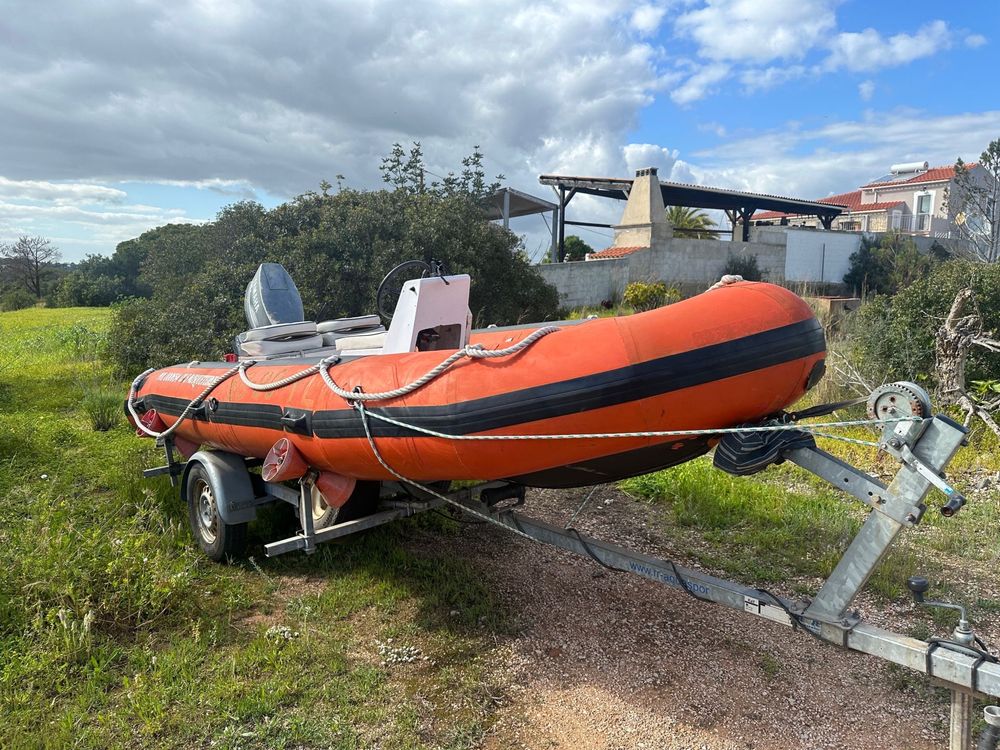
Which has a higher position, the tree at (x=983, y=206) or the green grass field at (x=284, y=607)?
the tree at (x=983, y=206)

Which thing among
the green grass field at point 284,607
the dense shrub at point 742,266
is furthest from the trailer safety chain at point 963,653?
the dense shrub at point 742,266

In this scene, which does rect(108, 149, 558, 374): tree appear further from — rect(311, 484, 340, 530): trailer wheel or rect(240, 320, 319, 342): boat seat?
rect(311, 484, 340, 530): trailer wheel

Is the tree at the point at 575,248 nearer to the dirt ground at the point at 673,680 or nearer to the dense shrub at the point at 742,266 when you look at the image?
the dense shrub at the point at 742,266

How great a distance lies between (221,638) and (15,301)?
1759 inches

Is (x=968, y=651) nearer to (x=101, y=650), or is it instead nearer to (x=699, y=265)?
(x=101, y=650)

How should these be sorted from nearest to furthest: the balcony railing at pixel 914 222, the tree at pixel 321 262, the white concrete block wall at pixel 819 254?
the tree at pixel 321 262 → the white concrete block wall at pixel 819 254 → the balcony railing at pixel 914 222

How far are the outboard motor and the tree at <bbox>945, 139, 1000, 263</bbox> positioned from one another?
73.2ft

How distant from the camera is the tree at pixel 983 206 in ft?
67.7

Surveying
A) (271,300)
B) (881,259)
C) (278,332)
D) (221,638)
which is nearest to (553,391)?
(221,638)

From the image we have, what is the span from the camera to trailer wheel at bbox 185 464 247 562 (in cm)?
418

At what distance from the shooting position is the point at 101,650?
10.5 feet

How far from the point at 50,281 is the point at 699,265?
153 feet

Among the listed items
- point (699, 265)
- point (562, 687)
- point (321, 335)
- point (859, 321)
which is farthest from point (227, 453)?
point (699, 265)

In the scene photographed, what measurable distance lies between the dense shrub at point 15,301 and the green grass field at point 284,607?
133 ft
